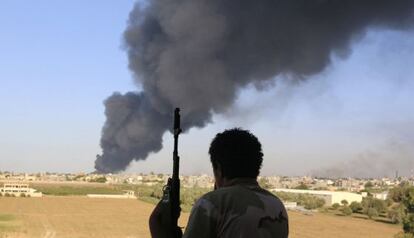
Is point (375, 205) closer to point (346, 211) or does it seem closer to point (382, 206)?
point (382, 206)

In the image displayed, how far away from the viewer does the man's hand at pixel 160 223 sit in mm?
3047

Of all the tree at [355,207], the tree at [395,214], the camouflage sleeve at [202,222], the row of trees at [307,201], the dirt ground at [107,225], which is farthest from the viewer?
the row of trees at [307,201]

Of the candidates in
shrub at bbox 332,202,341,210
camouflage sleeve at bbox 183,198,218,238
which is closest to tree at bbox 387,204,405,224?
shrub at bbox 332,202,341,210

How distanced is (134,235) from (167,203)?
56833mm

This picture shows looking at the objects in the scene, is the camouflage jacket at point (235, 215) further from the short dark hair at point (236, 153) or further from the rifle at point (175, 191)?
the rifle at point (175, 191)

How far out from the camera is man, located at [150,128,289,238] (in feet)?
9.34

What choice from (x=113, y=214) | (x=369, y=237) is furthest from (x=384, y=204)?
(x=113, y=214)

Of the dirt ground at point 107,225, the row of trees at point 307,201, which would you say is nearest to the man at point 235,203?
the dirt ground at point 107,225

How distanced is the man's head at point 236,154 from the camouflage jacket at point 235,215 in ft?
0.23

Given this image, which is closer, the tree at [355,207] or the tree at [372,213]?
the tree at [372,213]

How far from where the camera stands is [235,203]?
291cm

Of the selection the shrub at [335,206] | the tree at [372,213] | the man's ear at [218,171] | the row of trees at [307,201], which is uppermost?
the man's ear at [218,171]

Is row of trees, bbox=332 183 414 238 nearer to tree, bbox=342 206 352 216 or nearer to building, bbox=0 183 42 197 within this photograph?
tree, bbox=342 206 352 216

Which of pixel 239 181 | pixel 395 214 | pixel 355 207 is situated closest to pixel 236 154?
pixel 239 181
